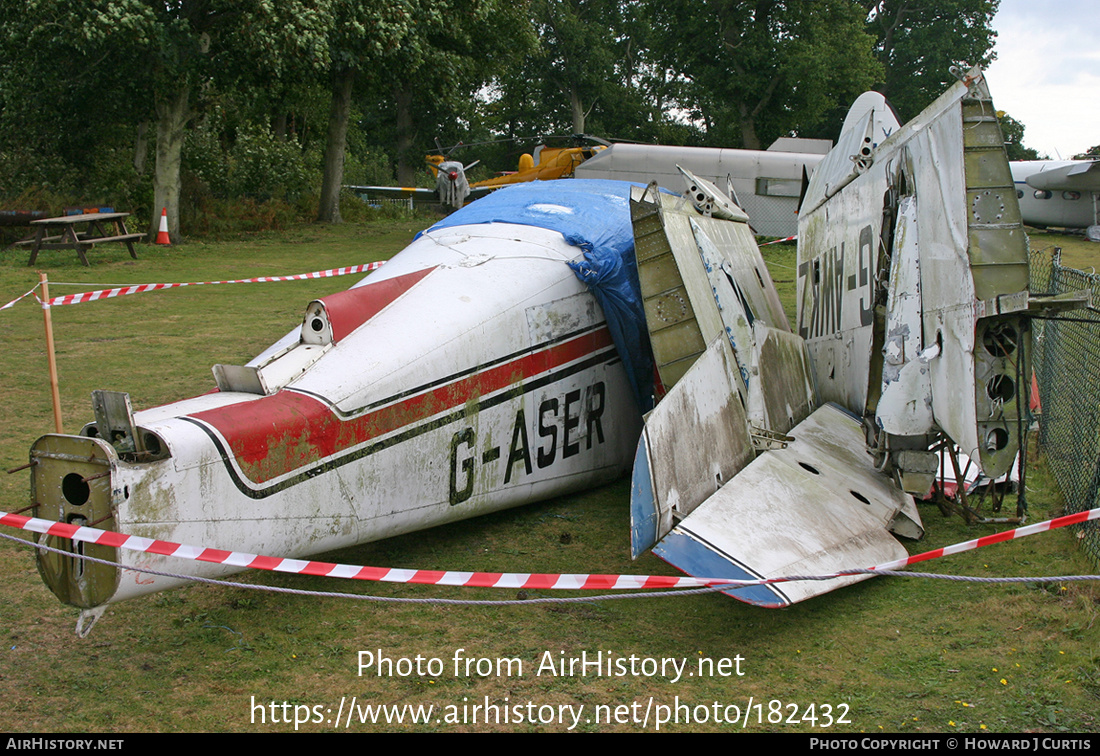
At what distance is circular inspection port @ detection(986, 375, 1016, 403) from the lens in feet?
15.4

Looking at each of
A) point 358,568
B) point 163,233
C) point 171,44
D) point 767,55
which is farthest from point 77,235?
point 767,55

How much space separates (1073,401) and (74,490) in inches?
271

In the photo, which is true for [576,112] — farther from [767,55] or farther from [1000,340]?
[1000,340]

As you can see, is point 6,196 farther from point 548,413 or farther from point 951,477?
point 951,477

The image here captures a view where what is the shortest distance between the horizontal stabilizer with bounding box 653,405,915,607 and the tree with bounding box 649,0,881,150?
38269mm

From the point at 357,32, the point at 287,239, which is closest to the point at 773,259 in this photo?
the point at 357,32

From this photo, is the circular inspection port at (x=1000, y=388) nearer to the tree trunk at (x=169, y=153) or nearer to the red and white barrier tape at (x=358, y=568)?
the red and white barrier tape at (x=358, y=568)

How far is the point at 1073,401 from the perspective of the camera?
6895mm

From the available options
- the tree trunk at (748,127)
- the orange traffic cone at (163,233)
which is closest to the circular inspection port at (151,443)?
the orange traffic cone at (163,233)

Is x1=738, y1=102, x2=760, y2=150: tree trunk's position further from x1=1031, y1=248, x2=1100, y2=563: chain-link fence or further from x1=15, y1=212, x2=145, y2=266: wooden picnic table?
x1=1031, y1=248, x2=1100, y2=563: chain-link fence

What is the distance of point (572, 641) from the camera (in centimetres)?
471

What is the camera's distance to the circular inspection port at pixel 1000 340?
4730mm

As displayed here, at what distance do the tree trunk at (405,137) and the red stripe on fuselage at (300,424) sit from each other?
44.6 meters

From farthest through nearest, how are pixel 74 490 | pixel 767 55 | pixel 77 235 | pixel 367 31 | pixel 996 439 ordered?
1. pixel 767 55
2. pixel 367 31
3. pixel 77 235
4. pixel 996 439
5. pixel 74 490
